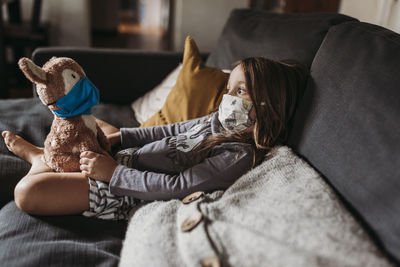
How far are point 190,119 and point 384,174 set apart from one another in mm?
759

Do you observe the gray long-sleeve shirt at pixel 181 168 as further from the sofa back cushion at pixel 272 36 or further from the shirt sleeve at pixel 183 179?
the sofa back cushion at pixel 272 36

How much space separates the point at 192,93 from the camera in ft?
4.44

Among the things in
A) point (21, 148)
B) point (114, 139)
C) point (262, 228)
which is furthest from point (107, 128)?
point (262, 228)

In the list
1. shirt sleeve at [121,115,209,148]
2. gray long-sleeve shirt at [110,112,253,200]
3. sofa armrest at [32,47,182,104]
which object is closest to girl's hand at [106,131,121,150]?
shirt sleeve at [121,115,209,148]

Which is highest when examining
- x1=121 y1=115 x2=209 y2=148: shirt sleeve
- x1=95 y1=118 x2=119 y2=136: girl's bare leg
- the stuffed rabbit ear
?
the stuffed rabbit ear

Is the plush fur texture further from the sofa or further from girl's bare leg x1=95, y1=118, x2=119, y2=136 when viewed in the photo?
girl's bare leg x1=95, y1=118, x2=119, y2=136

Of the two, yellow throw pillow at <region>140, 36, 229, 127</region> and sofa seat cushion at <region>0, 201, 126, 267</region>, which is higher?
yellow throw pillow at <region>140, 36, 229, 127</region>

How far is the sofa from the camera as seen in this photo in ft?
2.18

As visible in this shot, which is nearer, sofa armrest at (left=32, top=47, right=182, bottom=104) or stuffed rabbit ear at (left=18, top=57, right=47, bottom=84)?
stuffed rabbit ear at (left=18, top=57, right=47, bottom=84)

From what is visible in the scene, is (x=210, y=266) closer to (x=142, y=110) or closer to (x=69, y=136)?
(x=69, y=136)

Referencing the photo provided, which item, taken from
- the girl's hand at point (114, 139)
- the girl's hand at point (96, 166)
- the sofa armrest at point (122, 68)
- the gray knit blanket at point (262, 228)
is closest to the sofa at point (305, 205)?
the gray knit blanket at point (262, 228)

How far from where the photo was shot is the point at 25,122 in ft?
4.50

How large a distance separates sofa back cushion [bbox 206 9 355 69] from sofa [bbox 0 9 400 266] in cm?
2

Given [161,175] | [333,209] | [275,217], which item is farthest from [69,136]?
[333,209]
